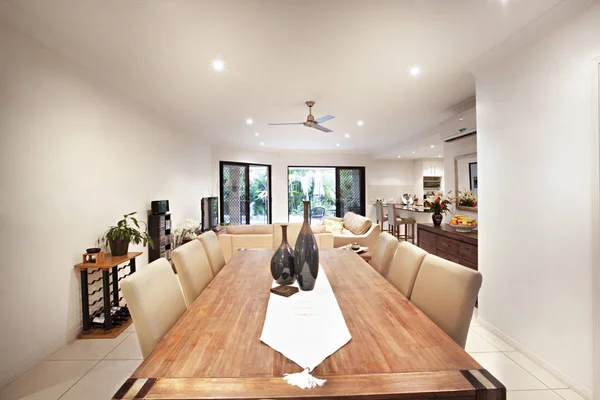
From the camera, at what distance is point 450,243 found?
361cm

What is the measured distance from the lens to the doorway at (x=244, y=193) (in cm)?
738

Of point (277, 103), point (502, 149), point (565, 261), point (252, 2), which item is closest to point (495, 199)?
point (502, 149)

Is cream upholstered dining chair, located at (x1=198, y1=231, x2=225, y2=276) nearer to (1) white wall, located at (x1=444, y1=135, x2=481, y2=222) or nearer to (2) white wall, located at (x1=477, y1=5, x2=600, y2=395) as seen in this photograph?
(2) white wall, located at (x1=477, y1=5, x2=600, y2=395)

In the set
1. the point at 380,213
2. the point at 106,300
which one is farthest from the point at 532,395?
the point at 380,213

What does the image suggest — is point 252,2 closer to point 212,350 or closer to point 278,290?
point 278,290

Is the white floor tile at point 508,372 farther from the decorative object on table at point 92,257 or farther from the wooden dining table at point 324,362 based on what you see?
the decorative object on table at point 92,257

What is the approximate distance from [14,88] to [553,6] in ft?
12.4

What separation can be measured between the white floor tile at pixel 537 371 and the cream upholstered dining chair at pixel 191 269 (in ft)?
8.02

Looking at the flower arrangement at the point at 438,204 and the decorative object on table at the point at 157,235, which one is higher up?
the flower arrangement at the point at 438,204

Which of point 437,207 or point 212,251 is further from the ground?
point 437,207

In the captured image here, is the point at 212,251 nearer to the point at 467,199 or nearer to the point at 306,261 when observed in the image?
the point at 306,261

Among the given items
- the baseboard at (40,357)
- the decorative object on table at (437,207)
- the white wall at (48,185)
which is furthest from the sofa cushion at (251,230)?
the decorative object on table at (437,207)

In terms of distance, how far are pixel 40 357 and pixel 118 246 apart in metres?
1.04

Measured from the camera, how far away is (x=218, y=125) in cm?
526
